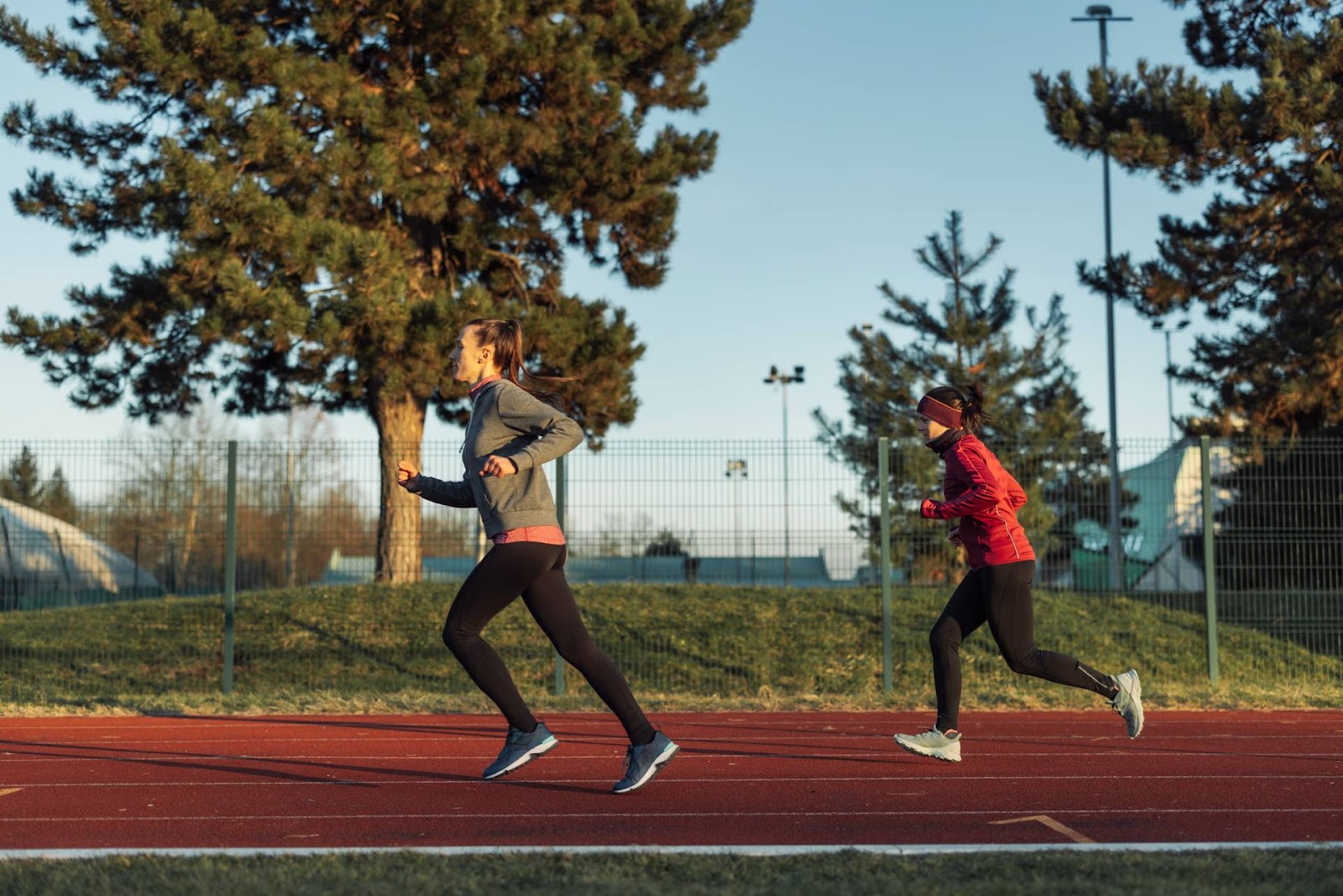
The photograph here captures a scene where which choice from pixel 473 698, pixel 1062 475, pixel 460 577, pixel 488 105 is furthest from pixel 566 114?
pixel 473 698

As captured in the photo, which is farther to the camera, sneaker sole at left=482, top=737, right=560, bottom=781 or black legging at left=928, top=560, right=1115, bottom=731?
black legging at left=928, top=560, right=1115, bottom=731

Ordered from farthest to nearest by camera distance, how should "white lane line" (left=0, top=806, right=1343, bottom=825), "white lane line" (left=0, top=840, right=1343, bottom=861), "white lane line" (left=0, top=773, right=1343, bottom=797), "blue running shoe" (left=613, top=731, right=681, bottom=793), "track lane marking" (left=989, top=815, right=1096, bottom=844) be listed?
1. "white lane line" (left=0, top=773, right=1343, bottom=797)
2. "blue running shoe" (left=613, top=731, right=681, bottom=793)
3. "white lane line" (left=0, top=806, right=1343, bottom=825)
4. "track lane marking" (left=989, top=815, right=1096, bottom=844)
5. "white lane line" (left=0, top=840, right=1343, bottom=861)

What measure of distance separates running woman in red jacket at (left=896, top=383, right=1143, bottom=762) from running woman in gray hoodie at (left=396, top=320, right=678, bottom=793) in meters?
1.67

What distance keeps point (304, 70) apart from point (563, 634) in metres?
13.3

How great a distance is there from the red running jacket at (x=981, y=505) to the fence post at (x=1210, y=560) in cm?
662

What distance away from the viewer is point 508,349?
238 inches

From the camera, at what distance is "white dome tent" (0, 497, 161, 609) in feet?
44.9

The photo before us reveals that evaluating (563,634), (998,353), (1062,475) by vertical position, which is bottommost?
(563,634)

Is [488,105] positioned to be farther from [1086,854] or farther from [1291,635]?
[1086,854]

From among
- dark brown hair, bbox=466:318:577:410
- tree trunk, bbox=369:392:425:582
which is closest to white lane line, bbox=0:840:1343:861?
dark brown hair, bbox=466:318:577:410

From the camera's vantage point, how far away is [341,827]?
5.22 metres

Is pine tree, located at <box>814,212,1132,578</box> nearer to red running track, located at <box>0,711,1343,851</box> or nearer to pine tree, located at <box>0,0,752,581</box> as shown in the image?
pine tree, located at <box>0,0,752,581</box>

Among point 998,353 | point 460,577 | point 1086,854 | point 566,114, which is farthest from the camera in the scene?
point 998,353

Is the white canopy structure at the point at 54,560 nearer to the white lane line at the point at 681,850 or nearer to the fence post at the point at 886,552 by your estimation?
the fence post at the point at 886,552
